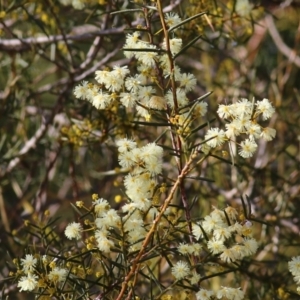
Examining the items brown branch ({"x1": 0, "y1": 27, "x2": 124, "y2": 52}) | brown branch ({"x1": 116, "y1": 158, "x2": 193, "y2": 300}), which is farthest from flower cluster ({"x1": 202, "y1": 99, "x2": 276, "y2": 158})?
brown branch ({"x1": 0, "y1": 27, "x2": 124, "y2": 52})

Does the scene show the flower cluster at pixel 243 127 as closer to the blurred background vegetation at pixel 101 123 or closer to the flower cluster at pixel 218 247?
the flower cluster at pixel 218 247

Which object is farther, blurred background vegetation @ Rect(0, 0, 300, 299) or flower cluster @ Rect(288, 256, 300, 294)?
blurred background vegetation @ Rect(0, 0, 300, 299)

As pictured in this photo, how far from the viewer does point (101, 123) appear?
191cm

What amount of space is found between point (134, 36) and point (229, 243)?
17.9 inches

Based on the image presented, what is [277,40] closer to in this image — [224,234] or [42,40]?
[42,40]

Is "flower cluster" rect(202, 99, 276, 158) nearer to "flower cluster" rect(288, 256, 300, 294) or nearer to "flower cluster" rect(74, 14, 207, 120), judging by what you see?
"flower cluster" rect(74, 14, 207, 120)

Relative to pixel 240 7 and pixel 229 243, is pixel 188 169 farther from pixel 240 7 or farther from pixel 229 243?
pixel 240 7

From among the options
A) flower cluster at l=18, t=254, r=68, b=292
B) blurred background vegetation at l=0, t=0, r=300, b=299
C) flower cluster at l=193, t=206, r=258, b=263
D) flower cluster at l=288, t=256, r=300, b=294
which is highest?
blurred background vegetation at l=0, t=0, r=300, b=299

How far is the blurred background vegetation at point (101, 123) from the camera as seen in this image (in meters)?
1.92

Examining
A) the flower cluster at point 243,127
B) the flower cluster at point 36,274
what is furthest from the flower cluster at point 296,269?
the flower cluster at point 36,274

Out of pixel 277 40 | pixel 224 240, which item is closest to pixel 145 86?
pixel 224 240

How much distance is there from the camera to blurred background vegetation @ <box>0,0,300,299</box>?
192cm

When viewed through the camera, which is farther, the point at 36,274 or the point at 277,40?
the point at 277,40

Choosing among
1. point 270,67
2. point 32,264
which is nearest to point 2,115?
point 32,264
